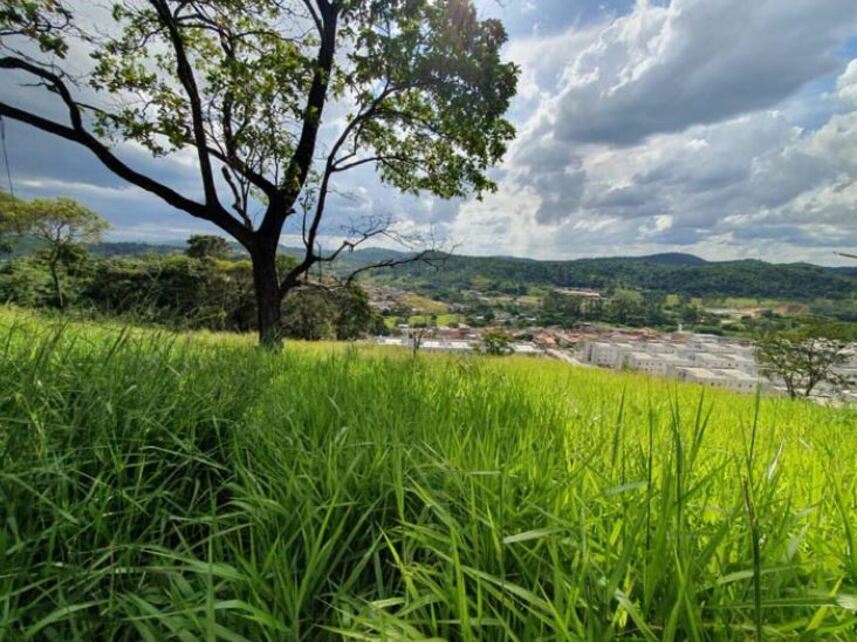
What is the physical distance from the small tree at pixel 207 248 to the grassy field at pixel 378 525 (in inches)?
1138

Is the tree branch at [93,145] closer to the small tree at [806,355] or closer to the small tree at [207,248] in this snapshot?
the small tree at [207,248]

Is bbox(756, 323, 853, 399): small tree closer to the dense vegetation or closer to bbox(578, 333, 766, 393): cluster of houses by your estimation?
bbox(578, 333, 766, 393): cluster of houses

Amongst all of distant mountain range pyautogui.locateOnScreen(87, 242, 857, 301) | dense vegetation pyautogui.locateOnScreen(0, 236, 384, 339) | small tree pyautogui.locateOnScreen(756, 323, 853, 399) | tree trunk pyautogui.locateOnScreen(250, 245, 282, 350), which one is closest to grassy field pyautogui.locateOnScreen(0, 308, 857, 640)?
dense vegetation pyautogui.locateOnScreen(0, 236, 384, 339)

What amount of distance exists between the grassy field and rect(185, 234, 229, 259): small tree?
2890 centimetres

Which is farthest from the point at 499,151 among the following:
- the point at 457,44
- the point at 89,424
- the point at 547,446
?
the point at 89,424

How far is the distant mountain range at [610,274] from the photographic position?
9523mm

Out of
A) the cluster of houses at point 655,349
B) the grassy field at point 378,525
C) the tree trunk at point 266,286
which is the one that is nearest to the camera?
the grassy field at point 378,525

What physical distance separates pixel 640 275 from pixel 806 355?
47.2 feet

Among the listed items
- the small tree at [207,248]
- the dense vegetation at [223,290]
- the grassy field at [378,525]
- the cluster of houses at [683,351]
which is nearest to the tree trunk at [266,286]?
the dense vegetation at [223,290]

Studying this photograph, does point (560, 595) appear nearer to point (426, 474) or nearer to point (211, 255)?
point (426, 474)

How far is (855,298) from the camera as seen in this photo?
1345 cm

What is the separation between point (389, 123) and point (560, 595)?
9061 mm

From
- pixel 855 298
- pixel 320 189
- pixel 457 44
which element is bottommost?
pixel 855 298

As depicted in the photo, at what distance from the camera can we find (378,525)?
1.26 metres
